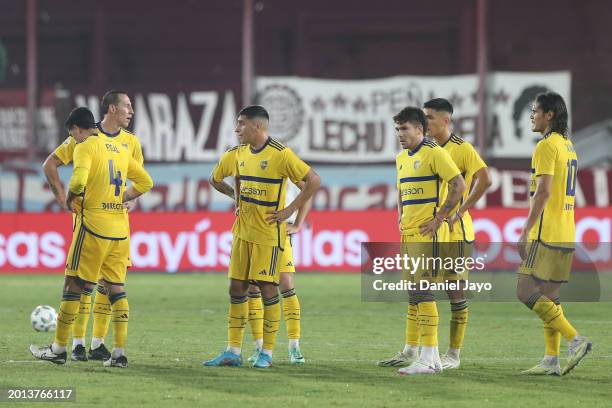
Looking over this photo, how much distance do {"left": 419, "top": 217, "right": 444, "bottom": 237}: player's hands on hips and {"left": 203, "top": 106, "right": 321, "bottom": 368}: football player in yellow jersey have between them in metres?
0.85

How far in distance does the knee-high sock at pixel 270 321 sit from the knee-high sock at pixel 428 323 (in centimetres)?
111

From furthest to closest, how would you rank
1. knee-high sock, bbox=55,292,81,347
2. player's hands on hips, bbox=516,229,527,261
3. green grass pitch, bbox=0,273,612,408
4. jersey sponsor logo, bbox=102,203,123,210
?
jersey sponsor logo, bbox=102,203,123,210 → knee-high sock, bbox=55,292,81,347 → player's hands on hips, bbox=516,229,527,261 → green grass pitch, bbox=0,273,612,408

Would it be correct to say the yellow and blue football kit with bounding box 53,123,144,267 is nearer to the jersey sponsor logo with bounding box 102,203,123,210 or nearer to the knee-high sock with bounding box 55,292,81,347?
the jersey sponsor logo with bounding box 102,203,123,210

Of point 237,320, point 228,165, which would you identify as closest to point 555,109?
point 228,165

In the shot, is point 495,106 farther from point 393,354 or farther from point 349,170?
point 393,354

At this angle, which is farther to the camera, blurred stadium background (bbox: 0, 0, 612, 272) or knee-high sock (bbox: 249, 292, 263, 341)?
blurred stadium background (bbox: 0, 0, 612, 272)

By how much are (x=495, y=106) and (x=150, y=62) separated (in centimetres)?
915

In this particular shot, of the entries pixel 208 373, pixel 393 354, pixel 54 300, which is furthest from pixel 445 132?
pixel 54 300

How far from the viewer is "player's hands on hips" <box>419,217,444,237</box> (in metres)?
9.19

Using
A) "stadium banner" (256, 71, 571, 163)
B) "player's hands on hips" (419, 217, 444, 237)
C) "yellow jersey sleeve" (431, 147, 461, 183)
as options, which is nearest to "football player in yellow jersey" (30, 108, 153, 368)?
"player's hands on hips" (419, 217, 444, 237)

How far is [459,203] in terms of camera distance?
9.77m

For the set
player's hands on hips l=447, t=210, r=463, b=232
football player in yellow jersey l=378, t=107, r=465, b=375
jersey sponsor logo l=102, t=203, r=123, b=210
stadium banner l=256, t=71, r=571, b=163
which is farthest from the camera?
stadium banner l=256, t=71, r=571, b=163

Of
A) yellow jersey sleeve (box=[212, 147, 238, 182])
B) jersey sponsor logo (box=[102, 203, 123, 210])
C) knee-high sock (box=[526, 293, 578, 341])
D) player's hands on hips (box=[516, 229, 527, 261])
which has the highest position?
yellow jersey sleeve (box=[212, 147, 238, 182])

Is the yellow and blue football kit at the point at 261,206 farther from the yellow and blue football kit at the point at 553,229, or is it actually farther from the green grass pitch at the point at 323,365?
the yellow and blue football kit at the point at 553,229
